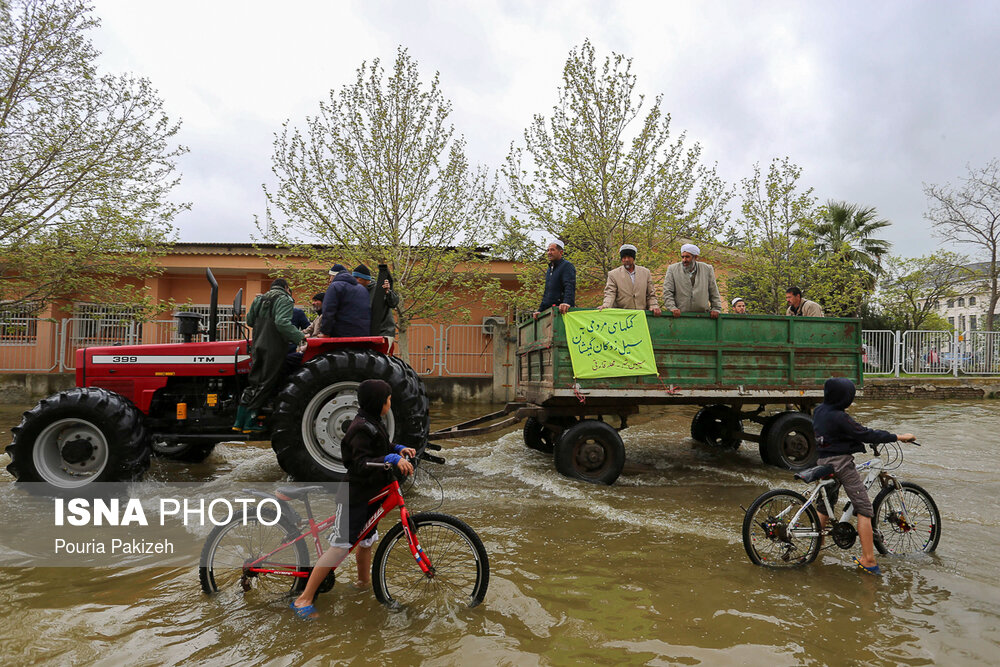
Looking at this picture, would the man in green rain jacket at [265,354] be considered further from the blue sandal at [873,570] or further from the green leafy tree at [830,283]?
the green leafy tree at [830,283]

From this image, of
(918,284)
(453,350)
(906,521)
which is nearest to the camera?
(906,521)

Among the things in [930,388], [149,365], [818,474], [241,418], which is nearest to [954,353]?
[930,388]

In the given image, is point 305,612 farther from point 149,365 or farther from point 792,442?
point 792,442

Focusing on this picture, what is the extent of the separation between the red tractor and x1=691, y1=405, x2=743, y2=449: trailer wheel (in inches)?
175

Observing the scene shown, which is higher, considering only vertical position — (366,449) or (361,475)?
(366,449)

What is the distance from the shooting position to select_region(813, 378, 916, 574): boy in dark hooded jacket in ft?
13.3

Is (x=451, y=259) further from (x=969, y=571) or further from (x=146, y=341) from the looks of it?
(x=969, y=571)

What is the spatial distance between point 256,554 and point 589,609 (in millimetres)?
1958

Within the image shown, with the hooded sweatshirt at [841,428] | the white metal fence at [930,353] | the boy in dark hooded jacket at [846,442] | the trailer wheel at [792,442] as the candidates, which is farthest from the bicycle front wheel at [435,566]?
the white metal fence at [930,353]

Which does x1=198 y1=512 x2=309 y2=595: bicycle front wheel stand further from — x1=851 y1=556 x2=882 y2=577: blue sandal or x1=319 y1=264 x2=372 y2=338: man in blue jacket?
x1=851 y1=556 x2=882 y2=577: blue sandal

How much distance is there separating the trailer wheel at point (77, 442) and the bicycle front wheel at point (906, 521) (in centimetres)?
644

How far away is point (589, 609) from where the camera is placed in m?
3.23

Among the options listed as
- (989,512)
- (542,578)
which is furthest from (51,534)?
(989,512)

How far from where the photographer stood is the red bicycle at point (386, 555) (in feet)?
10.5
